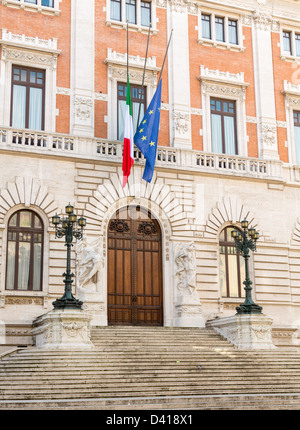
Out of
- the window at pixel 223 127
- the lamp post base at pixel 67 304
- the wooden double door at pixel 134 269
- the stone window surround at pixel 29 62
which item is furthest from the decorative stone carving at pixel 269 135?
the lamp post base at pixel 67 304

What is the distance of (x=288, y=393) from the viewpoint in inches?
615

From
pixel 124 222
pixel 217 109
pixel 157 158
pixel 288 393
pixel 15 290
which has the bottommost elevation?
pixel 288 393

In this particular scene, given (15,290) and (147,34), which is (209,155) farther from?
(15,290)

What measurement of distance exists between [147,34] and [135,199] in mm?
6954

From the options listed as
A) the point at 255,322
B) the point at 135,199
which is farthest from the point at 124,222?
the point at 255,322

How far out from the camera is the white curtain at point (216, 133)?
→ 80.1 ft

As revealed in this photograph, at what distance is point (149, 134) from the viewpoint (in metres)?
21.5

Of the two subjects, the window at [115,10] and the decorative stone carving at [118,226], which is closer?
the decorative stone carving at [118,226]

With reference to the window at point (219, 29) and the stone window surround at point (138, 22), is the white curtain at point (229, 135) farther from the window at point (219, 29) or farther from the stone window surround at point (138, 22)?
the stone window surround at point (138, 22)

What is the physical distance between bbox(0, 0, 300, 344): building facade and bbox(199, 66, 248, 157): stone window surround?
46 mm

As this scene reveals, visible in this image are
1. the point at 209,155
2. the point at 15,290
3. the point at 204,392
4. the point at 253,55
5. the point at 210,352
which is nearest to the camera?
the point at 204,392

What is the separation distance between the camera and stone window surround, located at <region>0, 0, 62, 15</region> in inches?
874

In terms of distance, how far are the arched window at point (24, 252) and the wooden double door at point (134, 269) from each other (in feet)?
8.29

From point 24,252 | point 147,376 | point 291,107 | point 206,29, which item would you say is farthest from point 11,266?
point 291,107
